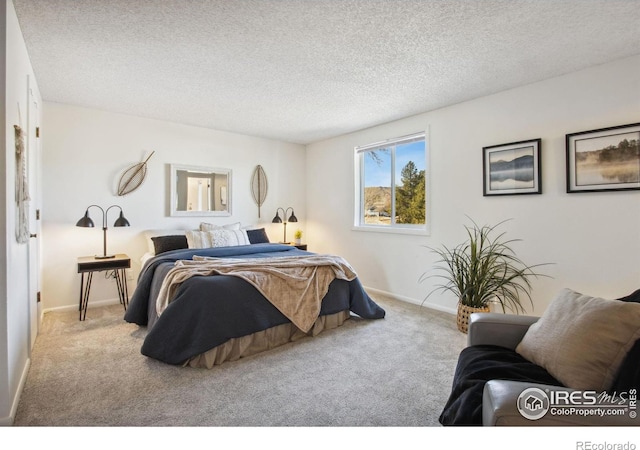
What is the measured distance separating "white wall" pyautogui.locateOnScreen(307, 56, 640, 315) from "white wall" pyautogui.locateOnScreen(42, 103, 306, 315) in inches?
102

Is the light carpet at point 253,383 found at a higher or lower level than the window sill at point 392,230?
lower

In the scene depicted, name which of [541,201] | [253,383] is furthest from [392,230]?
[253,383]

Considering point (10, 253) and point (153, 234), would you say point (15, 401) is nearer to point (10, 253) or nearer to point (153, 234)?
point (10, 253)

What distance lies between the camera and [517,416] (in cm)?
94

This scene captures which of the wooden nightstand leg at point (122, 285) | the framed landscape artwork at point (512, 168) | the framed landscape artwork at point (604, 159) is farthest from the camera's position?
the wooden nightstand leg at point (122, 285)

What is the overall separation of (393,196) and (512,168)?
159cm

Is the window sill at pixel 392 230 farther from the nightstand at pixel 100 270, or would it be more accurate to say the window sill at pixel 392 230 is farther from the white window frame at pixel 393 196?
the nightstand at pixel 100 270

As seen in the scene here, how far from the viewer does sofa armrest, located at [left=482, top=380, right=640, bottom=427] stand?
918 mm

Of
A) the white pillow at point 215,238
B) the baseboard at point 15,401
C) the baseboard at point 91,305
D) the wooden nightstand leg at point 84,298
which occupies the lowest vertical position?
the baseboard at point 15,401

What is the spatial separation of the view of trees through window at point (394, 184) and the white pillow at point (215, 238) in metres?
1.90

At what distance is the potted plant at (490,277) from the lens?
9.82 ft

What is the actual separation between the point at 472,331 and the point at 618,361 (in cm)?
65

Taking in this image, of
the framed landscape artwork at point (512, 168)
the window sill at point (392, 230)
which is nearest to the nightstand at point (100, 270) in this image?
the window sill at point (392, 230)

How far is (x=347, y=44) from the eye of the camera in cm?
231
